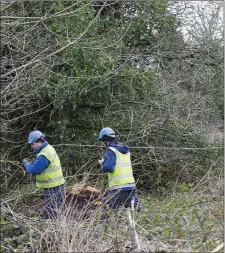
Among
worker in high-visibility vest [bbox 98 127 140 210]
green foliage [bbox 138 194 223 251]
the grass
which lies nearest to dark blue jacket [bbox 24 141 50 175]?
the grass

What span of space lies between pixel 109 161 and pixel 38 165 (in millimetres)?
1064

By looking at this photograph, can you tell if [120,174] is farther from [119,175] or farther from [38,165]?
[38,165]

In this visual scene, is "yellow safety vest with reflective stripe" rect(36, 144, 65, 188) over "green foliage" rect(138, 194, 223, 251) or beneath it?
over

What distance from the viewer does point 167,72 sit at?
38.7 feet

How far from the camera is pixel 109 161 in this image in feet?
23.7

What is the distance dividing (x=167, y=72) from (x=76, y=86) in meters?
3.20

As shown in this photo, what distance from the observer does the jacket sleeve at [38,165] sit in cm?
687

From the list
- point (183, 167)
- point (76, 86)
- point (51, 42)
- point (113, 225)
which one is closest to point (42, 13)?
point (51, 42)

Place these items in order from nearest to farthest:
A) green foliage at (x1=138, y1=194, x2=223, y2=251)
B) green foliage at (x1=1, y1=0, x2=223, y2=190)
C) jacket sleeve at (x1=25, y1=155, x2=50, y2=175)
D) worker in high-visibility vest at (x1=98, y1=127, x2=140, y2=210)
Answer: green foliage at (x1=138, y1=194, x2=223, y2=251) < jacket sleeve at (x1=25, y1=155, x2=50, y2=175) < worker in high-visibility vest at (x1=98, y1=127, x2=140, y2=210) < green foliage at (x1=1, y1=0, x2=223, y2=190)

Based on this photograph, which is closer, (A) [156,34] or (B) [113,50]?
(B) [113,50]

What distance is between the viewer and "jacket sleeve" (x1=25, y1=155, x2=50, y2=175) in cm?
687

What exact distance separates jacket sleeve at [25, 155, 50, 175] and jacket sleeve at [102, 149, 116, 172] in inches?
34.0

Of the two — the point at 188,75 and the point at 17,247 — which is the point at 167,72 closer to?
the point at 188,75

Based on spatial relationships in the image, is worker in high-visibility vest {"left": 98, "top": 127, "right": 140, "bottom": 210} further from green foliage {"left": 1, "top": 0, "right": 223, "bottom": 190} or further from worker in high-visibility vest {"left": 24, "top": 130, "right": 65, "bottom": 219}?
green foliage {"left": 1, "top": 0, "right": 223, "bottom": 190}
